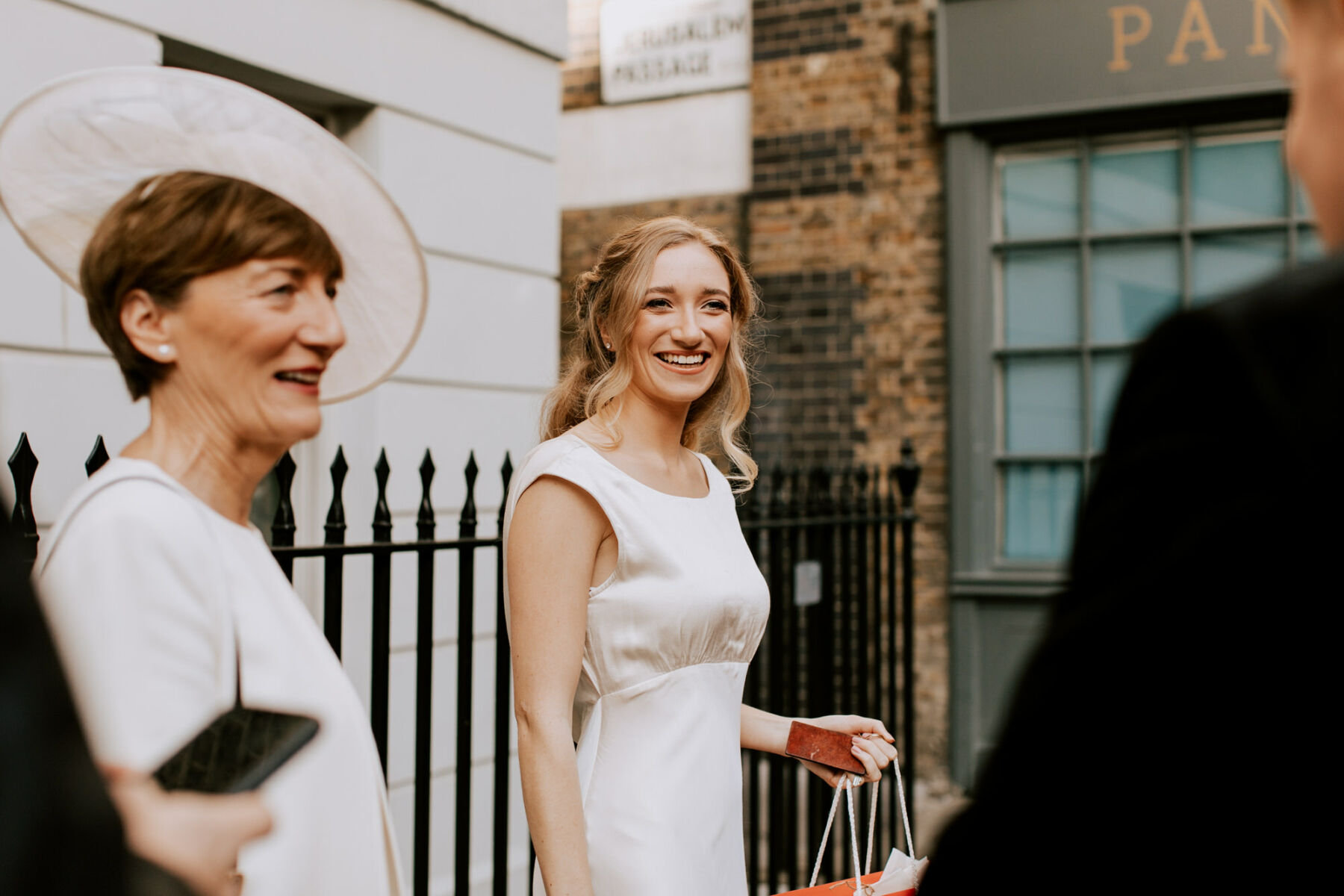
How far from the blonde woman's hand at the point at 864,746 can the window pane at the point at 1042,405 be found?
483 cm

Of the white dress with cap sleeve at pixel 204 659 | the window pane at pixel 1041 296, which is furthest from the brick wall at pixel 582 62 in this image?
the white dress with cap sleeve at pixel 204 659

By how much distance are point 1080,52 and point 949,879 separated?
6.54m

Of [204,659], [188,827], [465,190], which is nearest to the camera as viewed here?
[188,827]

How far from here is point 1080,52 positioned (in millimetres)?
6535

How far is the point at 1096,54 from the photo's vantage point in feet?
21.4

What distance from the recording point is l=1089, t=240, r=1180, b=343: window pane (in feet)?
21.8

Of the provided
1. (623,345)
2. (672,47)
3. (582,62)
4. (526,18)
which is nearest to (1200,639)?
(623,345)

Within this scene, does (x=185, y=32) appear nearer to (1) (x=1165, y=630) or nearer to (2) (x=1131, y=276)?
(1) (x=1165, y=630)

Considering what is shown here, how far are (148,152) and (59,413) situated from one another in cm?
230

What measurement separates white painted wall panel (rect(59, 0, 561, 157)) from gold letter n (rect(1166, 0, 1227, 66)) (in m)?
3.56

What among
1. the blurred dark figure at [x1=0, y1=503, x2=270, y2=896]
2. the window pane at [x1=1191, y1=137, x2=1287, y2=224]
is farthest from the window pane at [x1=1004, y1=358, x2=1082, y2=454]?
the blurred dark figure at [x1=0, y1=503, x2=270, y2=896]

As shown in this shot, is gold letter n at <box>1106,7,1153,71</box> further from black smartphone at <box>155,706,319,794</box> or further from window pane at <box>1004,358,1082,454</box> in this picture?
black smartphone at <box>155,706,319,794</box>

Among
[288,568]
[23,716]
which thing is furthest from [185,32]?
[23,716]

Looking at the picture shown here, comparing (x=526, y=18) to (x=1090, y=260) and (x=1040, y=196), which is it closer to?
(x=1040, y=196)
